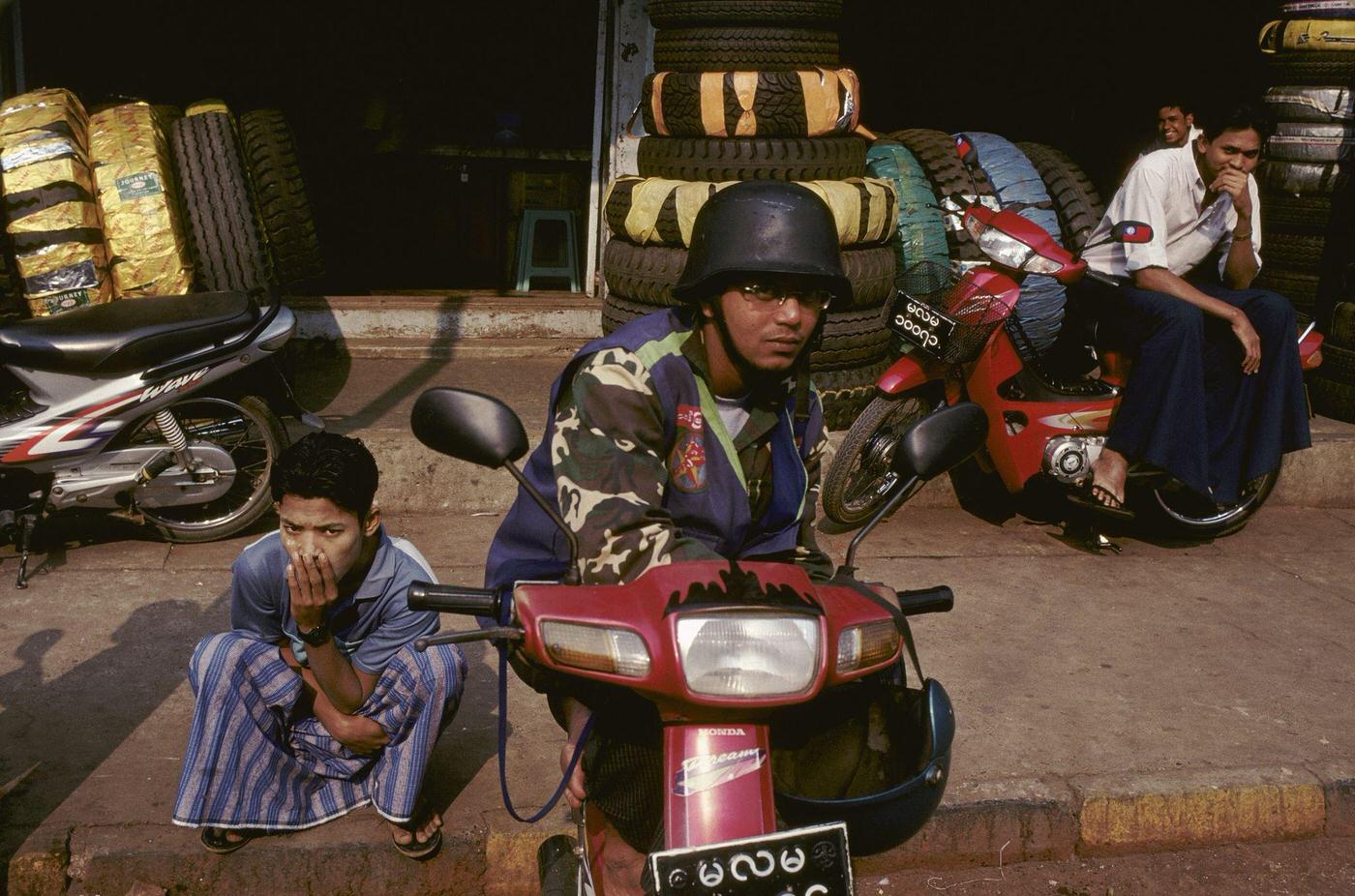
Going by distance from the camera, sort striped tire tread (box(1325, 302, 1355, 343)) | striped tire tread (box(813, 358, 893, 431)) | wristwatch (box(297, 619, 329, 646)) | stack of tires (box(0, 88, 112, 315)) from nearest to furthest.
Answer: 1. wristwatch (box(297, 619, 329, 646))
2. stack of tires (box(0, 88, 112, 315))
3. striped tire tread (box(813, 358, 893, 431))
4. striped tire tread (box(1325, 302, 1355, 343))

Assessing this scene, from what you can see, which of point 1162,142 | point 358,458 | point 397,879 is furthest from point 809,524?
point 1162,142

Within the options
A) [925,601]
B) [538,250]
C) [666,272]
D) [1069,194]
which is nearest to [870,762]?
[925,601]

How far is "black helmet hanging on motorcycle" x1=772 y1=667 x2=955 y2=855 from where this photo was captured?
65.9 inches

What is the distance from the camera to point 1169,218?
512 cm

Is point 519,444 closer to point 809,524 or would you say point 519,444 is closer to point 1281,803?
point 809,524

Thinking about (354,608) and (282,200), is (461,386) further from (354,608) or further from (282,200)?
(354,608)

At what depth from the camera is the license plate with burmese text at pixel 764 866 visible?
1.50m

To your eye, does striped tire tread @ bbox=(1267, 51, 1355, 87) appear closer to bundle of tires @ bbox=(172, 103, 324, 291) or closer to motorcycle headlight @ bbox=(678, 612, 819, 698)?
bundle of tires @ bbox=(172, 103, 324, 291)

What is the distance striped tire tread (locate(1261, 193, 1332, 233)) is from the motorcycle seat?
16.5 ft

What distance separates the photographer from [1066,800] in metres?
3.25

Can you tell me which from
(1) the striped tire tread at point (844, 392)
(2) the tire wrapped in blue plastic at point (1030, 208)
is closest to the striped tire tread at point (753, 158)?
(2) the tire wrapped in blue plastic at point (1030, 208)

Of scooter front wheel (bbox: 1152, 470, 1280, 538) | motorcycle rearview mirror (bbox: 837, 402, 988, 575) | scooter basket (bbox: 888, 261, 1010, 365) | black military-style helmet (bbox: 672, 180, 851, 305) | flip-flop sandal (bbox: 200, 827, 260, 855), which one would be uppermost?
black military-style helmet (bbox: 672, 180, 851, 305)

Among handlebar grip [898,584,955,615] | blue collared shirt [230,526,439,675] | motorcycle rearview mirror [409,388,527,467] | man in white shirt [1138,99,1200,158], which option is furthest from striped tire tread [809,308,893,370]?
motorcycle rearview mirror [409,388,527,467]

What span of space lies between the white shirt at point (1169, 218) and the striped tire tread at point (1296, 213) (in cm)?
138
